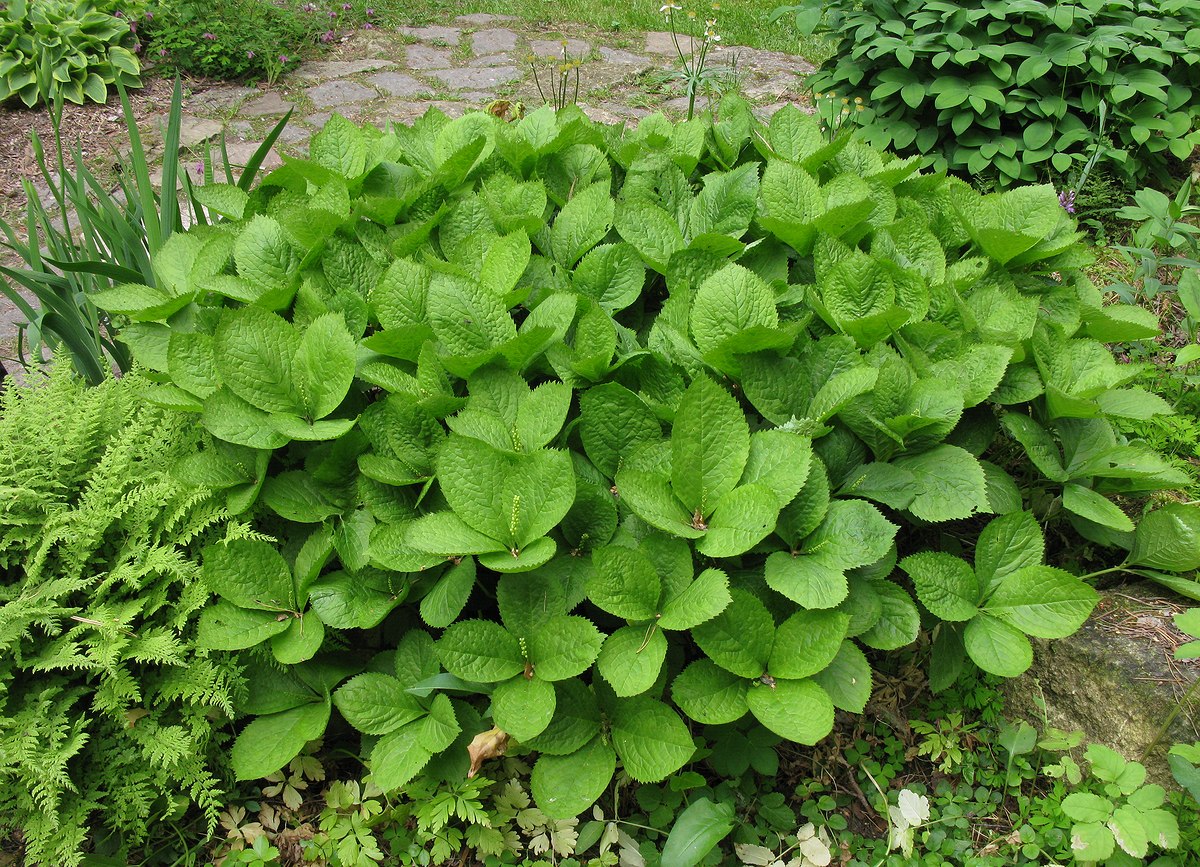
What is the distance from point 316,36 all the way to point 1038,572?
6.62m

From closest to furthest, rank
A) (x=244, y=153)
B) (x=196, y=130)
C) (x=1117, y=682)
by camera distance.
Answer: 1. (x=1117, y=682)
2. (x=244, y=153)
3. (x=196, y=130)

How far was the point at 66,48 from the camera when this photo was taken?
211 inches

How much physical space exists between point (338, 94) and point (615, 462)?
5.07 m

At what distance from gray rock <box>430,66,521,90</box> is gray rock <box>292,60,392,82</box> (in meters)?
0.49

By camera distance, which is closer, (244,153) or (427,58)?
(244,153)

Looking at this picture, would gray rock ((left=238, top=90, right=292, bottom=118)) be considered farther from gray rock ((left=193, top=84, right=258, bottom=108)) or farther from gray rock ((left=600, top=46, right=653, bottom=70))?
gray rock ((left=600, top=46, right=653, bottom=70))

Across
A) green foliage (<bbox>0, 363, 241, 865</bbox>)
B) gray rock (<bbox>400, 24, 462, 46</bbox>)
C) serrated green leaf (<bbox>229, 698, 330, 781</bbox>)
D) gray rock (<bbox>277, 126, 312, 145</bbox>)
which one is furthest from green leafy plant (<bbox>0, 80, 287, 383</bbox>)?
gray rock (<bbox>400, 24, 462, 46</bbox>)

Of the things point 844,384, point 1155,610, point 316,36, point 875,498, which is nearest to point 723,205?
point 844,384

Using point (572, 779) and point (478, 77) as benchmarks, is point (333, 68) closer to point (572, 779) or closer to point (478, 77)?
point (478, 77)

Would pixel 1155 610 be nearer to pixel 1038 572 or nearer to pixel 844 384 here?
pixel 1038 572

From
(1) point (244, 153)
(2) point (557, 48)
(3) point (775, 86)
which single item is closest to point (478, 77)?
(2) point (557, 48)

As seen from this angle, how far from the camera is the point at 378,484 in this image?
1.55 meters

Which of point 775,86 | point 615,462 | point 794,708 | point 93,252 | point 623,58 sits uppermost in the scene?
point 93,252

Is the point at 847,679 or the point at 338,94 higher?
the point at 847,679
